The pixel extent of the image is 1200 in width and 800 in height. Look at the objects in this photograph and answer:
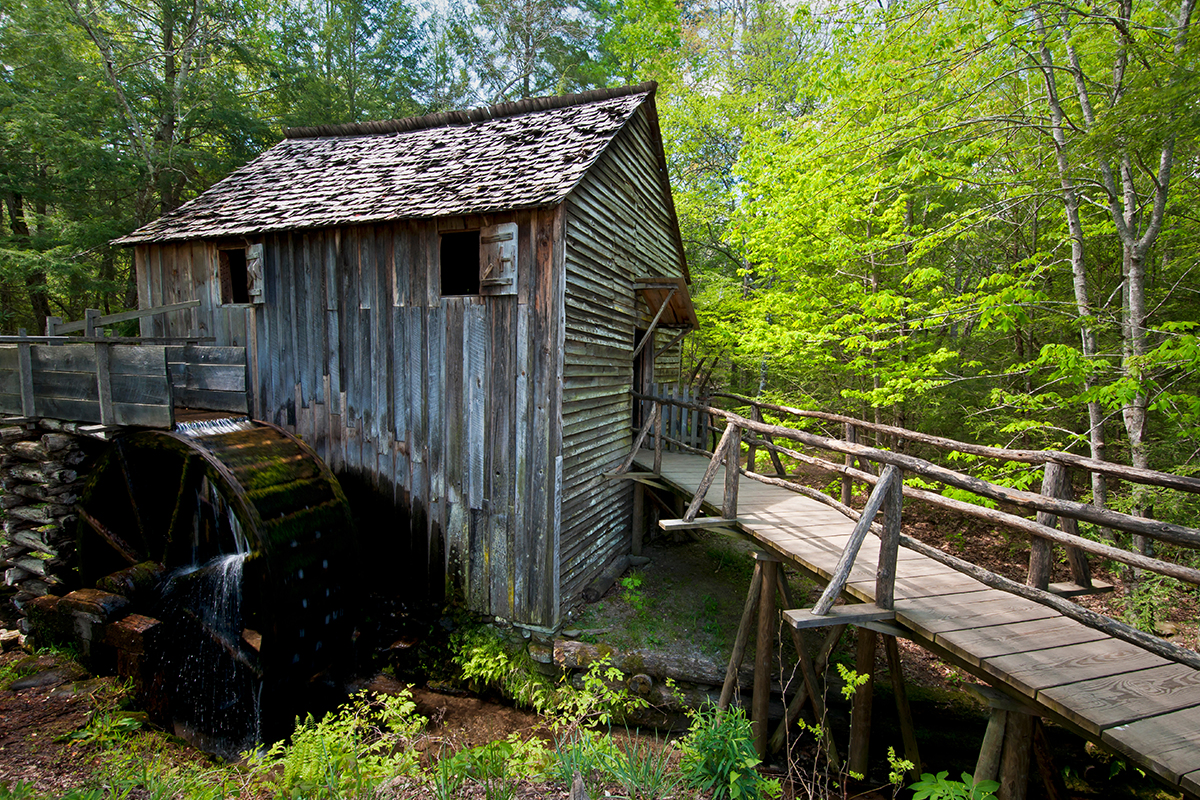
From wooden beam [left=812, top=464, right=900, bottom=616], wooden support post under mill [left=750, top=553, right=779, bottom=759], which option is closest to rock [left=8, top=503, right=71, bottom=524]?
wooden support post under mill [left=750, top=553, right=779, bottom=759]

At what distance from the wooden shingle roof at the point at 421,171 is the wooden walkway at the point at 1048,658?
4.35 metres

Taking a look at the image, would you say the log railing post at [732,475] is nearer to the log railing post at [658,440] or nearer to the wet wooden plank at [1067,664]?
the log railing post at [658,440]

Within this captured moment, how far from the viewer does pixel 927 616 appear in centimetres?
333

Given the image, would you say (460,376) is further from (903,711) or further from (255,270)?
(903,711)

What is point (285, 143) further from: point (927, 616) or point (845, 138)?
point (927, 616)

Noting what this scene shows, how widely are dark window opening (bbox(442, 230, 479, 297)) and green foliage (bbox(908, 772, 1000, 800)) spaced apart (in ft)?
23.6

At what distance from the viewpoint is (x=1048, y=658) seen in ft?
9.61

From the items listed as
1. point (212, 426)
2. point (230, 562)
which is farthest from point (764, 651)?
point (212, 426)

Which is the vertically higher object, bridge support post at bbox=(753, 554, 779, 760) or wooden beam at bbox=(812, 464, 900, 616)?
wooden beam at bbox=(812, 464, 900, 616)

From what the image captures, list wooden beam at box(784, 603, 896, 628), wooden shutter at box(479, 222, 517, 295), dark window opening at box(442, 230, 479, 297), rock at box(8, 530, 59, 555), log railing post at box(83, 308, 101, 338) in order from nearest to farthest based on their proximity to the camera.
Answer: wooden beam at box(784, 603, 896, 628) < wooden shutter at box(479, 222, 517, 295) < log railing post at box(83, 308, 101, 338) < rock at box(8, 530, 59, 555) < dark window opening at box(442, 230, 479, 297)

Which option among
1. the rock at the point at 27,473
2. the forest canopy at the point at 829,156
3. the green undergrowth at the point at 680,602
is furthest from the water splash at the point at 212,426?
the forest canopy at the point at 829,156

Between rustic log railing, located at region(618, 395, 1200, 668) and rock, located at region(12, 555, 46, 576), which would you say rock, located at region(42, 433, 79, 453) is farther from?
rustic log railing, located at region(618, 395, 1200, 668)

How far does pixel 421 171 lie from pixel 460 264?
5.36 feet

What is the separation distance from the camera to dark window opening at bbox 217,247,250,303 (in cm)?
697
